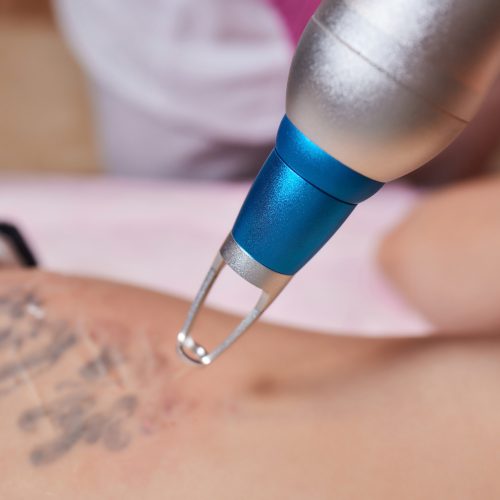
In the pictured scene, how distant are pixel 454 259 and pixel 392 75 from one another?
470mm

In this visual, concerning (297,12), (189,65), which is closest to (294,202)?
(297,12)

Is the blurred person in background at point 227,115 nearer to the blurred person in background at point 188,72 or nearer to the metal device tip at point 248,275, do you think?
the blurred person in background at point 188,72

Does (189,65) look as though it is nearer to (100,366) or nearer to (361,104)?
(100,366)

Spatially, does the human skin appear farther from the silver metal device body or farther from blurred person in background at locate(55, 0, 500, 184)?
the silver metal device body

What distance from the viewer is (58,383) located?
21.7 inches

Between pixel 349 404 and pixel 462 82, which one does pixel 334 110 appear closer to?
pixel 462 82

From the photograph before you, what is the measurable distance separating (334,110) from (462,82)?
0.05 m

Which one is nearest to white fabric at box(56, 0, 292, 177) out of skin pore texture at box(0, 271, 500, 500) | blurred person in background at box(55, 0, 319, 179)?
blurred person in background at box(55, 0, 319, 179)

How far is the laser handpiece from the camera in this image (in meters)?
0.28

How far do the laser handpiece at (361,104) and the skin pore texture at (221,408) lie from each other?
241 mm

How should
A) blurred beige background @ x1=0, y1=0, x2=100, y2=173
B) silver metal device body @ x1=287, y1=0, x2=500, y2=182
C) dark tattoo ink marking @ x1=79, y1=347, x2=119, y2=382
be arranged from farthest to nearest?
1. blurred beige background @ x1=0, y1=0, x2=100, y2=173
2. dark tattoo ink marking @ x1=79, y1=347, x2=119, y2=382
3. silver metal device body @ x1=287, y1=0, x2=500, y2=182

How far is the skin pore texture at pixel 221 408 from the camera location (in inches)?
20.0

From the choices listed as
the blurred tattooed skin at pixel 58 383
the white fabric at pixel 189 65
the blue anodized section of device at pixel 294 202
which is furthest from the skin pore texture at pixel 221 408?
the white fabric at pixel 189 65

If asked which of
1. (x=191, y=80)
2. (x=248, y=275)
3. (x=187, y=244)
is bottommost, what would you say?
(x=187, y=244)
